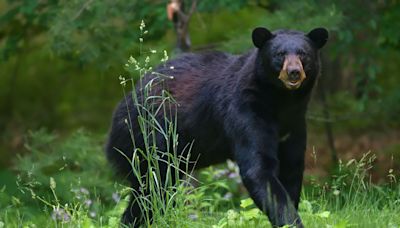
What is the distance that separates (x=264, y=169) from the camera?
19.5 ft

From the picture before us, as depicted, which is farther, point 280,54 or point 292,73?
point 280,54

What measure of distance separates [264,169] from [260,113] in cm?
48

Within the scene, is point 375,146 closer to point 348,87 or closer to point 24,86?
point 348,87

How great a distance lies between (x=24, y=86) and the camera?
52.5 feet

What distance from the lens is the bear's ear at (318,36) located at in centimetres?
636

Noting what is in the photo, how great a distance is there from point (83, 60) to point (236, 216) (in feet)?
13.2

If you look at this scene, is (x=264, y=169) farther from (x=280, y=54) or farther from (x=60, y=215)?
(x=60, y=215)

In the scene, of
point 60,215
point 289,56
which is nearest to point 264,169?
point 289,56

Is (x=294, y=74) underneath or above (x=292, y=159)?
above

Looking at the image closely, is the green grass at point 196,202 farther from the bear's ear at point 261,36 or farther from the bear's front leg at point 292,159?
the bear's ear at point 261,36

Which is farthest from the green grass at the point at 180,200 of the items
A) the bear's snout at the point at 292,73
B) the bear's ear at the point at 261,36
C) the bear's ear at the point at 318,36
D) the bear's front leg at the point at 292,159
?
the bear's ear at the point at 318,36

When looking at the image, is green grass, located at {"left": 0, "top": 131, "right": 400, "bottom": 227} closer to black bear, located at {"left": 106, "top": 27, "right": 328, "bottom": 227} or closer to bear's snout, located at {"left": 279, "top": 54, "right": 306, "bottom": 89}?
black bear, located at {"left": 106, "top": 27, "right": 328, "bottom": 227}

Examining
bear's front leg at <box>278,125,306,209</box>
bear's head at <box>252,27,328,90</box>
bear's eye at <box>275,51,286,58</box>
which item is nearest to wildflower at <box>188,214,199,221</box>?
bear's front leg at <box>278,125,306,209</box>

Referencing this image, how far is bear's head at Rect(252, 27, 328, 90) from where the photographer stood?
6027mm
